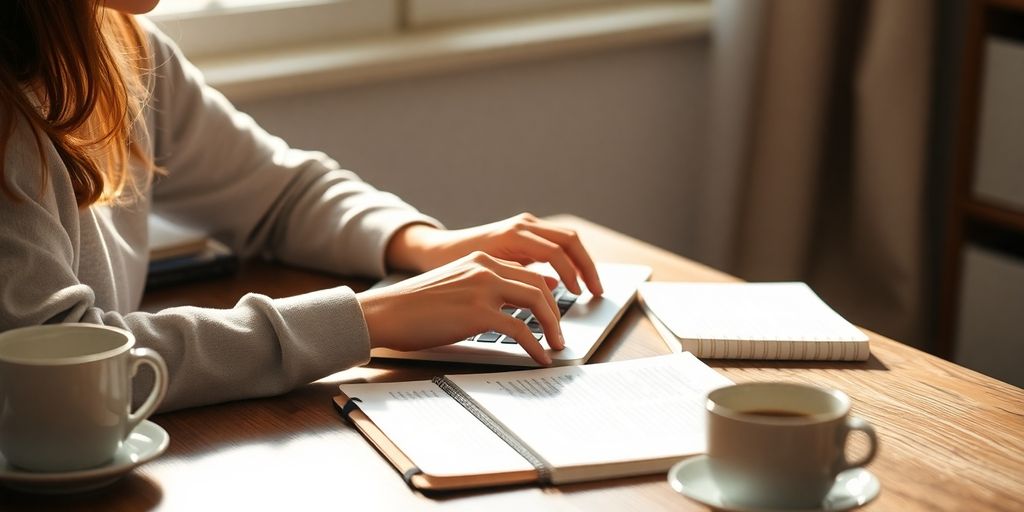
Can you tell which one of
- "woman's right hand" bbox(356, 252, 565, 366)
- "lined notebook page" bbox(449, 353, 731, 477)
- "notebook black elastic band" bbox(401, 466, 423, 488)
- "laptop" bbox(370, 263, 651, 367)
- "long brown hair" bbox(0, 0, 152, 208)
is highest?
"long brown hair" bbox(0, 0, 152, 208)

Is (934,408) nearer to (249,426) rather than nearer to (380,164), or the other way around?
(249,426)

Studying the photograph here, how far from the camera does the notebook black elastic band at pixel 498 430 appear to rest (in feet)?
2.71

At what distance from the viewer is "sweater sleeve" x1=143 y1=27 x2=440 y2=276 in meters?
1.33

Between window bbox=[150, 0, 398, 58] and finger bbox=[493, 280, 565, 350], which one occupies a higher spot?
window bbox=[150, 0, 398, 58]

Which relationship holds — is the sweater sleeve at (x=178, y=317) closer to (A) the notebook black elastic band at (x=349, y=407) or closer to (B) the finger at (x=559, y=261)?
(A) the notebook black elastic band at (x=349, y=407)

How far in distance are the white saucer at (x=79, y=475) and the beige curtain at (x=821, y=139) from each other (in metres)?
1.75

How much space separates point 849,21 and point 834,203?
0.38 metres

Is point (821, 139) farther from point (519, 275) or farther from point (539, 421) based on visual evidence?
point (539, 421)

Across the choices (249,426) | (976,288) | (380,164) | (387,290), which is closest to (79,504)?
(249,426)

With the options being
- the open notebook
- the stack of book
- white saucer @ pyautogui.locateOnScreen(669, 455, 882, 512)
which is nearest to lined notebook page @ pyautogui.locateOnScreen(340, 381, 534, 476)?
the open notebook

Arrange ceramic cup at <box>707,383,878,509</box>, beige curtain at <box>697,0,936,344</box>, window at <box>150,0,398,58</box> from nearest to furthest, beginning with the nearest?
ceramic cup at <box>707,383,878,509</box> < window at <box>150,0,398,58</box> < beige curtain at <box>697,0,936,344</box>

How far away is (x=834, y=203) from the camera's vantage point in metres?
2.60

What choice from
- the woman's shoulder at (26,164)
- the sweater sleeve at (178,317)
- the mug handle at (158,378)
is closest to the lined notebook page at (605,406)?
the sweater sleeve at (178,317)

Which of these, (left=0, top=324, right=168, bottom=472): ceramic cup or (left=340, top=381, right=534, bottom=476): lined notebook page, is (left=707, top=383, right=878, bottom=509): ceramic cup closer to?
(left=340, top=381, right=534, bottom=476): lined notebook page
